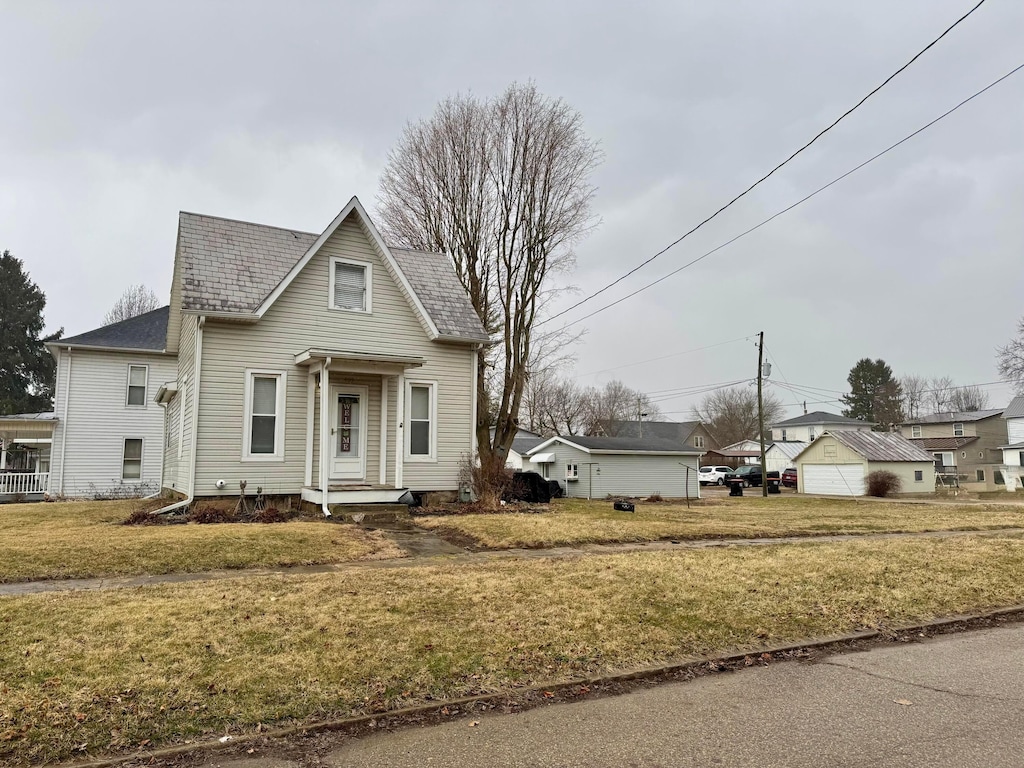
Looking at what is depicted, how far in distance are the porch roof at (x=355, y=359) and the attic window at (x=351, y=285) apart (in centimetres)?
171

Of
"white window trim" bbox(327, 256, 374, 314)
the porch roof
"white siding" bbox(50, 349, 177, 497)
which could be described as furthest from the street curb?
"white siding" bbox(50, 349, 177, 497)

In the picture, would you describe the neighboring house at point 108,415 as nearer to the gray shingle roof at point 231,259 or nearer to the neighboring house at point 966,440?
the gray shingle roof at point 231,259

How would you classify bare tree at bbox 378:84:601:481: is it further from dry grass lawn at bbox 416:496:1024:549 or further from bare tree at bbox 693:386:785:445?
bare tree at bbox 693:386:785:445

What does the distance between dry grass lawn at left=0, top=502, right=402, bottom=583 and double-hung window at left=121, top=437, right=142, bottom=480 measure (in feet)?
40.0

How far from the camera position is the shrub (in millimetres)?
33281

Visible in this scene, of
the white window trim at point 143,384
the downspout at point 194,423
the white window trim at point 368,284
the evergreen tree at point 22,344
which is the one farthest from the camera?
the evergreen tree at point 22,344

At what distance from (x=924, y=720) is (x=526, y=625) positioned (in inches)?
112

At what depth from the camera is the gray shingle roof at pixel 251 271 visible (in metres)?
13.9

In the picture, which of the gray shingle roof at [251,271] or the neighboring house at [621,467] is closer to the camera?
the gray shingle roof at [251,271]

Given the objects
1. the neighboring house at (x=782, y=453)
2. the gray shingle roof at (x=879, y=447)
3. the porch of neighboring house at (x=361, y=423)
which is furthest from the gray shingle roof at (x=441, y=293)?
the neighboring house at (x=782, y=453)

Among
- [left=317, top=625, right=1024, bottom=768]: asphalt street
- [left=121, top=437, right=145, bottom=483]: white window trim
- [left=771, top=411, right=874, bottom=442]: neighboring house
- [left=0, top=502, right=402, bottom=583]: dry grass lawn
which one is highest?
[left=771, top=411, right=874, bottom=442]: neighboring house

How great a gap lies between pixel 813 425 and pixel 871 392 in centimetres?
1432

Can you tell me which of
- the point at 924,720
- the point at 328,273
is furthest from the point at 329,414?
the point at 924,720

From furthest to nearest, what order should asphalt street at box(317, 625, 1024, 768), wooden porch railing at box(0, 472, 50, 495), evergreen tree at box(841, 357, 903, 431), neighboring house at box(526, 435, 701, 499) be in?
evergreen tree at box(841, 357, 903, 431)
neighboring house at box(526, 435, 701, 499)
wooden porch railing at box(0, 472, 50, 495)
asphalt street at box(317, 625, 1024, 768)
